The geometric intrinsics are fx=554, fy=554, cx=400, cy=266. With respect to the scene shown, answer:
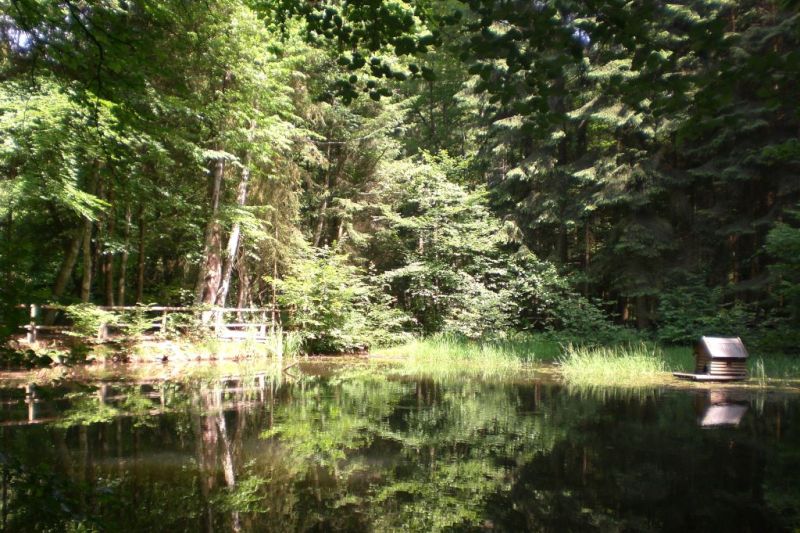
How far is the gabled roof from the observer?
362 inches

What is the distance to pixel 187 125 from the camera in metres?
12.0

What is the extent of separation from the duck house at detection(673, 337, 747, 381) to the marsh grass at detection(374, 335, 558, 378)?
140 inches

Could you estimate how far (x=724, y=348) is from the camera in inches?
364

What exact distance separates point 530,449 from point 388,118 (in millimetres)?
14391

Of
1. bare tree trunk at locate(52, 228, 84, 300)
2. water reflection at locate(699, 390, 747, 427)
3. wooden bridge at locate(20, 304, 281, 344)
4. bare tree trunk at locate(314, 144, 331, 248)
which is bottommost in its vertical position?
Result: water reflection at locate(699, 390, 747, 427)

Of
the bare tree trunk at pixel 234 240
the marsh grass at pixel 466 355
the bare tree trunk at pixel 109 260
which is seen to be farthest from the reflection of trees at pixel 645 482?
the bare tree trunk at pixel 109 260

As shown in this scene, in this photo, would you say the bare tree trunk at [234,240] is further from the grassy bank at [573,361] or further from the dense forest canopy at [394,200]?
the grassy bank at [573,361]

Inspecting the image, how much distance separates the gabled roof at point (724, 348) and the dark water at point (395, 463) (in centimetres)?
161

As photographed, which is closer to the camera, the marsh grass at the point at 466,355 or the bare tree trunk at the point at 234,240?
the marsh grass at the point at 466,355

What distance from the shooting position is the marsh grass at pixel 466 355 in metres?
11.8

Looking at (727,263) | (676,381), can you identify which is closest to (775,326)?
(727,263)

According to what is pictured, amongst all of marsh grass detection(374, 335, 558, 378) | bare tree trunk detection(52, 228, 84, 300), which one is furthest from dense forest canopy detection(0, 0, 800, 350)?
marsh grass detection(374, 335, 558, 378)

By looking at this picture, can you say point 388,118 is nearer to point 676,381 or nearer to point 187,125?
point 187,125

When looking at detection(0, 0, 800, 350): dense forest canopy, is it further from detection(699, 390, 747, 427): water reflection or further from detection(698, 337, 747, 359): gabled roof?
detection(699, 390, 747, 427): water reflection
